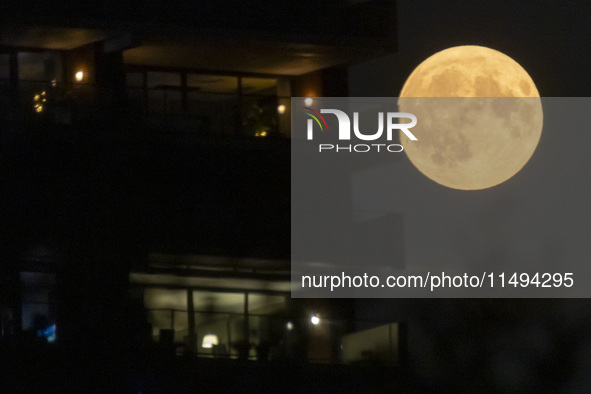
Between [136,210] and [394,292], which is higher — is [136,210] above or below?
above

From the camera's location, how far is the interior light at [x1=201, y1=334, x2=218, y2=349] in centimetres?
1369

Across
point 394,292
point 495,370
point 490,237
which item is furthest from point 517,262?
point 394,292

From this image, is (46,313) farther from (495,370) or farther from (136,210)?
(495,370)

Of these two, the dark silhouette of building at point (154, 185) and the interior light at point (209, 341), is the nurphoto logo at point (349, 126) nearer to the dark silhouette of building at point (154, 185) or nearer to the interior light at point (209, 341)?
the dark silhouette of building at point (154, 185)

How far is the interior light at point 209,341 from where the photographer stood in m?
13.7

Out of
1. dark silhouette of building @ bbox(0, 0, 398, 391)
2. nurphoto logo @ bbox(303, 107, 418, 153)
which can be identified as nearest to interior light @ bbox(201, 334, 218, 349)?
dark silhouette of building @ bbox(0, 0, 398, 391)

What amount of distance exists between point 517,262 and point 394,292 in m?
4.76

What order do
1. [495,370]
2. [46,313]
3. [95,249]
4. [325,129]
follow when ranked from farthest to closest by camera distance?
[495,370], [325,129], [95,249], [46,313]

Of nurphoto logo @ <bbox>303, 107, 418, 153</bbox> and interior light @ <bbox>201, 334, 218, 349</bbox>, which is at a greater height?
nurphoto logo @ <bbox>303, 107, 418, 153</bbox>

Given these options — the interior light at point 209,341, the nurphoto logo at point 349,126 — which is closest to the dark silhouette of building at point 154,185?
the interior light at point 209,341

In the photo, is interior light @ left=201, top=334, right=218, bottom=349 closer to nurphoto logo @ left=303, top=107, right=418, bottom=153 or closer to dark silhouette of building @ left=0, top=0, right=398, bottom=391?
dark silhouette of building @ left=0, top=0, right=398, bottom=391

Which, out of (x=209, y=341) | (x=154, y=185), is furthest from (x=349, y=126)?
(x=209, y=341)

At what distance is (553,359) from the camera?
21.5 meters

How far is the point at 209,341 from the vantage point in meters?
13.8
